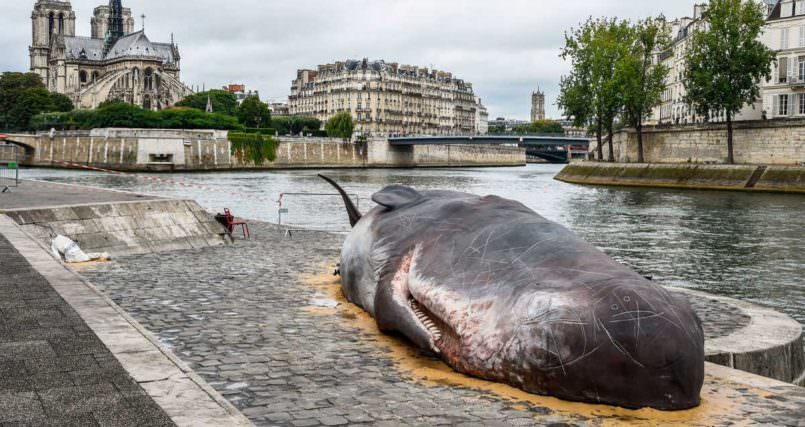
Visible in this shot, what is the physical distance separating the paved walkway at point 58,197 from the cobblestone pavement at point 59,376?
9999mm

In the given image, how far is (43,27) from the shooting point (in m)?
194

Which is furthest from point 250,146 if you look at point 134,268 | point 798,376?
point 798,376

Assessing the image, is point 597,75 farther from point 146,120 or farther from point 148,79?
point 148,79

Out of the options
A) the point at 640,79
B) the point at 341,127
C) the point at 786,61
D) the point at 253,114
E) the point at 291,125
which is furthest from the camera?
the point at 291,125

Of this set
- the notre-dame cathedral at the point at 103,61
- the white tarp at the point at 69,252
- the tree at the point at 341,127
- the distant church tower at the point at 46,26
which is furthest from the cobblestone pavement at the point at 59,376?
the distant church tower at the point at 46,26

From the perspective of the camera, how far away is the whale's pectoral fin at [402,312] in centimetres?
806

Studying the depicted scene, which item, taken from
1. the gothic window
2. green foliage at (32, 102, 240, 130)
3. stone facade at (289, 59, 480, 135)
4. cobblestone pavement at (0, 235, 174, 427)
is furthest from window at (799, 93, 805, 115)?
the gothic window

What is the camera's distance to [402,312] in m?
8.47

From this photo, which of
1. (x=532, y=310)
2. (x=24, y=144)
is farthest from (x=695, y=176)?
(x=24, y=144)

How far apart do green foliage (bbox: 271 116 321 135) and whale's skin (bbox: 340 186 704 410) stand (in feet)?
438

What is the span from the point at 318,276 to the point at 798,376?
7.22 m

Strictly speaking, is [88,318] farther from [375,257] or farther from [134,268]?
[134,268]

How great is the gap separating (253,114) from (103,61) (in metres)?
63.4

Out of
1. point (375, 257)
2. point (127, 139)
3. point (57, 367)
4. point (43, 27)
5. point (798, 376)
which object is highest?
point (43, 27)
